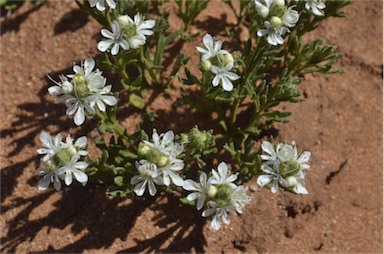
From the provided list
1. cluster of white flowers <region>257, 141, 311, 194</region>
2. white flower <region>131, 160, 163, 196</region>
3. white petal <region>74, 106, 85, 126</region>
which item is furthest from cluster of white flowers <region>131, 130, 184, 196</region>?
cluster of white flowers <region>257, 141, 311, 194</region>

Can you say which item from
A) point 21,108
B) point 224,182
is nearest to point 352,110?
point 224,182

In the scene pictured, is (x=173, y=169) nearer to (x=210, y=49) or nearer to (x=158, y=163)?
(x=158, y=163)

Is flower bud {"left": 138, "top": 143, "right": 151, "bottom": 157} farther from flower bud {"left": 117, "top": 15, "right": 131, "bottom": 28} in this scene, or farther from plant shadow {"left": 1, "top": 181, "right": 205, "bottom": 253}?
plant shadow {"left": 1, "top": 181, "right": 205, "bottom": 253}

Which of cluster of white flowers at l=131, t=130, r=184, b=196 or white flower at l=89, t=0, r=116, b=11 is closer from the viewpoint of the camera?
cluster of white flowers at l=131, t=130, r=184, b=196

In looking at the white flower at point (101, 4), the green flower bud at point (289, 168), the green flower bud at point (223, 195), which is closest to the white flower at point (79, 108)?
the white flower at point (101, 4)

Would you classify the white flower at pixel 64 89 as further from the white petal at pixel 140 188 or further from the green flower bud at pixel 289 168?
the green flower bud at pixel 289 168

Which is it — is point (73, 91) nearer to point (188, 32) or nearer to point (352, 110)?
point (188, 32)

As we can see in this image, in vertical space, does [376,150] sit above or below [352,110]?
below
